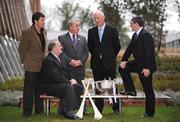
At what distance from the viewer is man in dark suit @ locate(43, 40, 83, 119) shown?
9.73m

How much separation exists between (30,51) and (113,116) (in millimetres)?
1939

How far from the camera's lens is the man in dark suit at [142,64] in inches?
393

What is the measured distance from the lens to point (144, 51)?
1010 cm

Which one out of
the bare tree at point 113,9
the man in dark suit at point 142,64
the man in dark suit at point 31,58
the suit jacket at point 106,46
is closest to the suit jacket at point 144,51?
the man in dark suit at point 142,64

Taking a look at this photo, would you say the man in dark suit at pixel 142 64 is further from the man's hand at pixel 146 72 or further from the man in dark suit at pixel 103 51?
the man in dark suit at pixel 103 51

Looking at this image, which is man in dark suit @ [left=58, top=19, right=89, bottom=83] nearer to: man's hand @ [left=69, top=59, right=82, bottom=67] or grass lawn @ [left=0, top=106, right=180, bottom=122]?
man's hand @ [left=69, top=59, right=82, bottom=67]

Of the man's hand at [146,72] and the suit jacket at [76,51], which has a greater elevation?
the suit jacket at [76,51]

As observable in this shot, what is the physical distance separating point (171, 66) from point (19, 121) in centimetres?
2226

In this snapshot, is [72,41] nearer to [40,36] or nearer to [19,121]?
[40,36]

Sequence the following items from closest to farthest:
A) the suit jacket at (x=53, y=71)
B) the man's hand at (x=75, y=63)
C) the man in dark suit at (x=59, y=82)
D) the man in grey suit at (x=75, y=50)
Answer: the man in dark suit at (x=59, y=82) < the suit jacket at (x=53, y=71) < the man's hand at (x=75, y=63) < the man in grey suit at (x=75, y=50)

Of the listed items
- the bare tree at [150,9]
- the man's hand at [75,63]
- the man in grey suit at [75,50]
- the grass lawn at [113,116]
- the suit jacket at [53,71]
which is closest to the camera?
the grass lawn at [113,116]

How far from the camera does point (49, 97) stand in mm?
10094

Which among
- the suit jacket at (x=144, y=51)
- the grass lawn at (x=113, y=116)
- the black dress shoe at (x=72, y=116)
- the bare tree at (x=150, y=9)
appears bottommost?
the grass lawn at (x=113, y=116)

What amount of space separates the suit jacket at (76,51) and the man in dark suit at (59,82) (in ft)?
1.31
